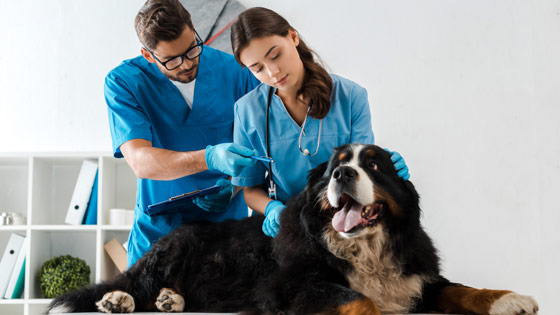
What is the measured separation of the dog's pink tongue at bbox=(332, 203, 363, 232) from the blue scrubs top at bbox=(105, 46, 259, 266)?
2.76 feet

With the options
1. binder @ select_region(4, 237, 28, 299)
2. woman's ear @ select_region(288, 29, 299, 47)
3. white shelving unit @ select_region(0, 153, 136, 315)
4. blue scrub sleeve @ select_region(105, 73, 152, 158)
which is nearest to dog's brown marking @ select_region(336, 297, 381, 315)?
woman's ear @ select_region(288, 29, 299, 47)

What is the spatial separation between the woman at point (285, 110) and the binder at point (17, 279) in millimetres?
2761

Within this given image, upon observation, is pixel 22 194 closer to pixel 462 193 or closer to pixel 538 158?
Answer: pixel 462 193

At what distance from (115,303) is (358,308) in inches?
35.6

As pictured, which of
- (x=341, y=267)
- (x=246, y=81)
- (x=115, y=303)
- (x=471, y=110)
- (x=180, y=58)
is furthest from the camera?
(x=471, y=110)

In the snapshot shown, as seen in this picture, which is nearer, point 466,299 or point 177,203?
point 466,299

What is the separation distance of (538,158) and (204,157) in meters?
2.86

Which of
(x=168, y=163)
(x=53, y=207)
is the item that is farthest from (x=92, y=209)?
(x=168, y=163)

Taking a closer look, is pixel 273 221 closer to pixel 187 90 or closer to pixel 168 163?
pixel 168 163

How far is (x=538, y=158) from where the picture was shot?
3.72 m

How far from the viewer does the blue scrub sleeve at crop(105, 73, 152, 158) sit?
2.19m

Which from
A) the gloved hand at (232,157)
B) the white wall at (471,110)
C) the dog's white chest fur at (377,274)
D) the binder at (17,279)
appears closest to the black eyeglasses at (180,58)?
the gloved hand at (232,157)

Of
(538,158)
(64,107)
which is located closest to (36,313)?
(64,107)

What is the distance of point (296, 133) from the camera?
191 centimetres
